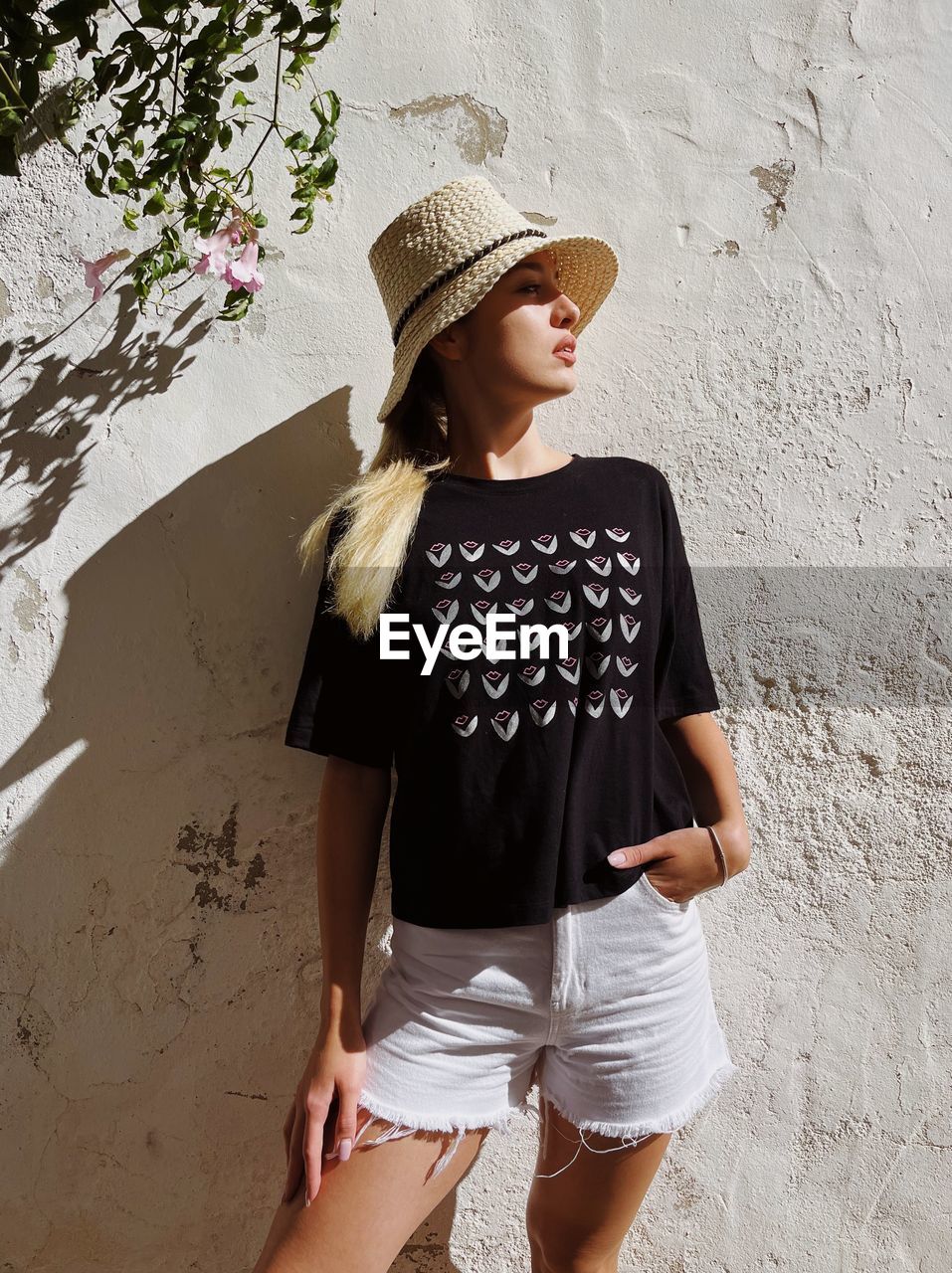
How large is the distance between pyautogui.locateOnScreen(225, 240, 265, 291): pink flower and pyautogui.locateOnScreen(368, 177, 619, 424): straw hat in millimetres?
176

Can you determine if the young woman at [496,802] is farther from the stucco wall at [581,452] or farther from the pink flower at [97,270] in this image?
the pink flower at [97,270]

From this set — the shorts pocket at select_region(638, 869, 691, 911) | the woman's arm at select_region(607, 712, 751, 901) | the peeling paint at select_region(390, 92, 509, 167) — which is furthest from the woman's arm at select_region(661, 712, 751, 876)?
the peeling paint at select_region(390, 92, 509, 167)

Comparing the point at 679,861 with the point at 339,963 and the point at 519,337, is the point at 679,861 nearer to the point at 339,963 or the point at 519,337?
the point at 339,963

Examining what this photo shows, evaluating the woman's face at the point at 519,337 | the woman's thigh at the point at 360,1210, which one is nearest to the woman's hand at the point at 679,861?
the woman's thigh at the point at 360,1210

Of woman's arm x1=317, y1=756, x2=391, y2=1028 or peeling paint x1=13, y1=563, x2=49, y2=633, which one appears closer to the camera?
woman's arm x1=317, y1=756, x2=391, y2=1028

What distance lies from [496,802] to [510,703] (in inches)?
5.3

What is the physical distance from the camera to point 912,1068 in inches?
65.2

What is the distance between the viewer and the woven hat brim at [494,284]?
1282 mm

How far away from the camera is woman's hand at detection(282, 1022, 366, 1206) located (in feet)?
3.95

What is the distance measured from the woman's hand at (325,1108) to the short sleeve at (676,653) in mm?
644

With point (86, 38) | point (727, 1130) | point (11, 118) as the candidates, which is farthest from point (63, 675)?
point (727, 1130)

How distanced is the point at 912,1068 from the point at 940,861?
0.37 meters

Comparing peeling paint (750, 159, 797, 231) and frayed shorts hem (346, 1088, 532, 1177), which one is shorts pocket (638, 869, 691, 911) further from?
peeling paint (750, 159, 797, 231)

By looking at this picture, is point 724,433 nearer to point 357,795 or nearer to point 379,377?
point 379,377
